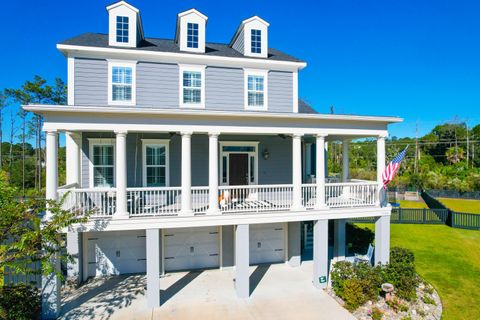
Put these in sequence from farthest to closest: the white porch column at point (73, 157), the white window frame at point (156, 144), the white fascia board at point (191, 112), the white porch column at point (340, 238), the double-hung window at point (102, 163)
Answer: the white porch column at point (340, 238), the white window frame at point (156, 144), the double-hung window at point (102, 163), the white porch column at point (73, 157), the white fascia board at point (191, 112)

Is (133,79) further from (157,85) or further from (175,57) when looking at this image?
(175,57)

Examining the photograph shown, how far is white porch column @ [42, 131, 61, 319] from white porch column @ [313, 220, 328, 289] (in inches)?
334

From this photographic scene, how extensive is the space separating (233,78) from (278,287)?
8.58 metres

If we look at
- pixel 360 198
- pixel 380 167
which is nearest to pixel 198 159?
pixel 360 198

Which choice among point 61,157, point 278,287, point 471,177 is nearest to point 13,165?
point 61,157

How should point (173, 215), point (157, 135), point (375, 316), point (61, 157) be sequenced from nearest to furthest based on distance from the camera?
point (375, 316) → point (173, 215) → point (157, 135) → point (61, 157)

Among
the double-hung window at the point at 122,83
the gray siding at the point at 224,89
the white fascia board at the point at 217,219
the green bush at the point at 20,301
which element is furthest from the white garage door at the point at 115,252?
the gray siding at the point at 224,89

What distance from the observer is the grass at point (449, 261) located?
9375 millimetres

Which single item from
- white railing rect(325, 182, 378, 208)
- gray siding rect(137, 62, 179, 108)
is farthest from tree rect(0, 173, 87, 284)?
white railing rect(325, 182, 378, 208)

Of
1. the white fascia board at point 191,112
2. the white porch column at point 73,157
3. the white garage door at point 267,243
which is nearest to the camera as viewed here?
the white fascia board at point 191,112

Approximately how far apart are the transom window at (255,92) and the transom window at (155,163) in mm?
4082

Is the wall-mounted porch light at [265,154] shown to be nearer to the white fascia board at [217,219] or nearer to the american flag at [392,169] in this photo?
the white fascia board at [217,219]

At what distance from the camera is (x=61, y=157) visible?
3684 centimetres

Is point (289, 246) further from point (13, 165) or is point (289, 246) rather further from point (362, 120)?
point (13, 165)
